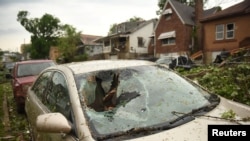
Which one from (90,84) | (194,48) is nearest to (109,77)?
(90,84)

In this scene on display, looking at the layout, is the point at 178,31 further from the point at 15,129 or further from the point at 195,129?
the point at 195,129

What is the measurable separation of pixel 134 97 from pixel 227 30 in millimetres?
25963

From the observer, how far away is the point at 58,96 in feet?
11.8

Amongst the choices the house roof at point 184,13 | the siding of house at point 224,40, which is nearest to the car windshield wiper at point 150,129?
the siding of house at point 224,40

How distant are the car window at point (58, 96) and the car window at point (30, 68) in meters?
6.78

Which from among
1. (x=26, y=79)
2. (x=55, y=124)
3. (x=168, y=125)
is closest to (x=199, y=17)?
(x=26, y=79)

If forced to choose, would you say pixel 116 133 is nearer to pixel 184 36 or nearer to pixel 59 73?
pixel 59 73

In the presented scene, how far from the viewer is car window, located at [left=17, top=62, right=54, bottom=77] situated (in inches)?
412

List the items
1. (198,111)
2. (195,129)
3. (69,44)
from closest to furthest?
(195,129) < (198,111) < (69,44)

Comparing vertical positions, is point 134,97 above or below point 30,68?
above

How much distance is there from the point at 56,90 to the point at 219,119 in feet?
6.81

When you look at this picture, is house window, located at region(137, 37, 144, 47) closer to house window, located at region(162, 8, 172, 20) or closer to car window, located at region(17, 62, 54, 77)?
house window, located at region(162, 8, 172, 20)

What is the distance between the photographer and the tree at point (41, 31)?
227 ft

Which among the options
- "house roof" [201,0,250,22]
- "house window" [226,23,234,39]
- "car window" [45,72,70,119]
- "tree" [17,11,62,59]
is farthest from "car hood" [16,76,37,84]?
"tree" [17,11,62,59]
